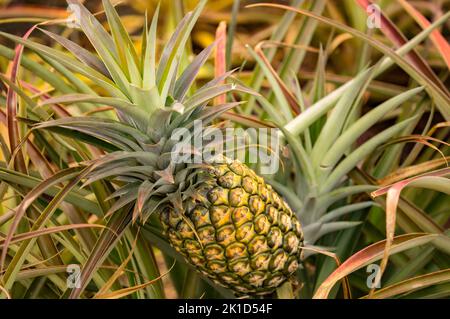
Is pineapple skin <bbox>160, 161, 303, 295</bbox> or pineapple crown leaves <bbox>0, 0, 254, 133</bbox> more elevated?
pineapple crown leaves <bbox>0, 0, 254, 133</bbox>

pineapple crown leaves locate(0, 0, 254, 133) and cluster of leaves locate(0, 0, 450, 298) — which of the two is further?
cluster of leaves locate(0, 0, 450, 298)

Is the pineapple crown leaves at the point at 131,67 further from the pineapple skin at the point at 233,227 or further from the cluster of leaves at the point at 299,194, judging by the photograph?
the pineapple skin at the point at 233,227

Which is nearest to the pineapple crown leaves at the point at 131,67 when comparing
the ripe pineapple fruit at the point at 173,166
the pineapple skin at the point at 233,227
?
the ripe pineapple fruit at the point at 173,166

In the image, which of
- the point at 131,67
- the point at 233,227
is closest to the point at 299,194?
the point at 233,227

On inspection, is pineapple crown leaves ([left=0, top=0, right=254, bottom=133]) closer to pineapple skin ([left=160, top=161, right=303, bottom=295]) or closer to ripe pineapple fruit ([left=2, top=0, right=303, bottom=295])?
ripe pineapple fruit ([left=2, top=0, right=303, bottom=295])

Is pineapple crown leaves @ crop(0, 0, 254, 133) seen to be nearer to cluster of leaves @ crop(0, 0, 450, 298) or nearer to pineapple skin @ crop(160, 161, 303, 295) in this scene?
cluster of leaves @ crop(0, 0, 450, 298)

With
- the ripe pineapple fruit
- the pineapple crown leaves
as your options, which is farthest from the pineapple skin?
the pineapple crown leaves

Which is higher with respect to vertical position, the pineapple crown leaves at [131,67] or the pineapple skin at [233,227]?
the pineapple crown leaves at [131,67]
